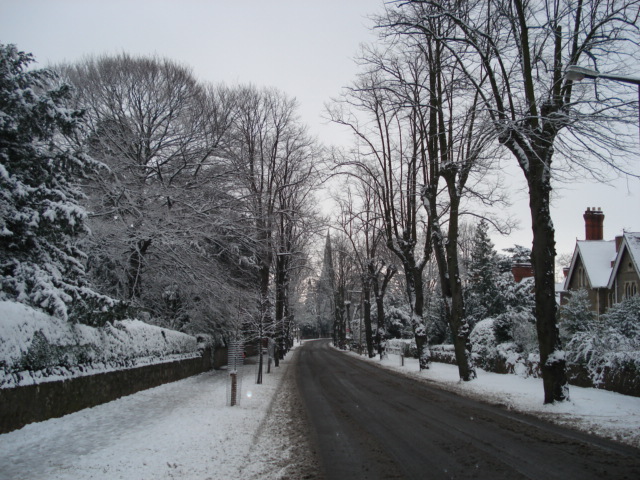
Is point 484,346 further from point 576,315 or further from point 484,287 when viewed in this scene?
point 484,287

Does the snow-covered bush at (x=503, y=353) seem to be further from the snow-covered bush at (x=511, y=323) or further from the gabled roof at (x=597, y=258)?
the gabled roof at (x=597, y=258)

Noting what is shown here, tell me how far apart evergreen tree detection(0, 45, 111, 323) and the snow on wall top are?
33.5 m

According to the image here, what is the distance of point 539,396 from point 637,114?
769 cm

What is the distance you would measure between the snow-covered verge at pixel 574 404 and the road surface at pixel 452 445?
571 mm

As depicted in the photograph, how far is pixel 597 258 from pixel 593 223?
12.0 feet

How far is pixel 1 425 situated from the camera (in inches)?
283

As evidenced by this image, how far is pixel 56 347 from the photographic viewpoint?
885 cm

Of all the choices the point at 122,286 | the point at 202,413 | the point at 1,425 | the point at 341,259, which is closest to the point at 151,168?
the point at 122,286

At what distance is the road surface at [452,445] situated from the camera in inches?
231

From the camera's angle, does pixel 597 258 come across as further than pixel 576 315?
Result: Yes

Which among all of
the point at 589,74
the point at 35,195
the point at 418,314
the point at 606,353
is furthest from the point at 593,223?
the point at 35,195

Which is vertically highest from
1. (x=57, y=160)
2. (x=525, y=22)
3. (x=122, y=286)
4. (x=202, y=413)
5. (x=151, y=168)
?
(x=525, y=22)

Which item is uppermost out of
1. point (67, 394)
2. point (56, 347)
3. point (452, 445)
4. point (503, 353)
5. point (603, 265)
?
point (603, 265)

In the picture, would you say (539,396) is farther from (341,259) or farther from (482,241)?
(341,259)
